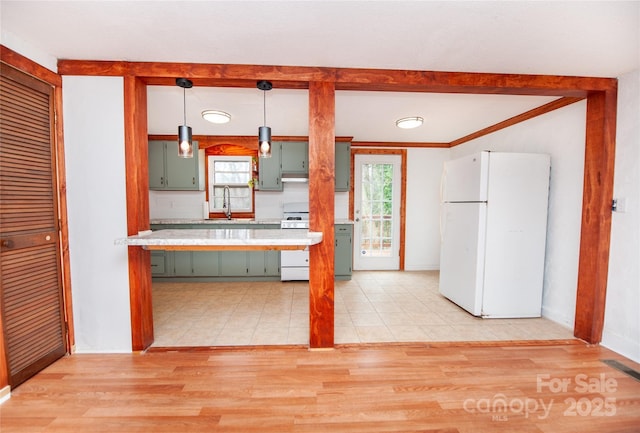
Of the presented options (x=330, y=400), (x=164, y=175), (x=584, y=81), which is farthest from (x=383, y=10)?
(x=164, y=175)

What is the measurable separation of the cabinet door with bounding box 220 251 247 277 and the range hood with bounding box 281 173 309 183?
4.21 feet

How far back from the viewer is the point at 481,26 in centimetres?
150

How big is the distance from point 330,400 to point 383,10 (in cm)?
220

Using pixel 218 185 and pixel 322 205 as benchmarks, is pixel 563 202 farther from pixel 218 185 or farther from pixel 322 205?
pixel 218 185

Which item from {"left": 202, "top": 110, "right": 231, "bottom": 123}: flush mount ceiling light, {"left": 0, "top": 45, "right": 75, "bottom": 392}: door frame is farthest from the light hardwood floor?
{"left": 202, "top": 110, "right": 231, "bottom": 123}: flush mount ceiling light

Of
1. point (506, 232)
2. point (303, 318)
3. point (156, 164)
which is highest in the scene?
point (156, 164)

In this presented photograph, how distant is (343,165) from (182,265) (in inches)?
111

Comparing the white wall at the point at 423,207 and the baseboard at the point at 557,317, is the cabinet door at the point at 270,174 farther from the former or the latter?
the baseboard at the point at 557,317

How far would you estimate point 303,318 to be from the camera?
2662 millimetres

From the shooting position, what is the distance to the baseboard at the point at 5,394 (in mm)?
1529

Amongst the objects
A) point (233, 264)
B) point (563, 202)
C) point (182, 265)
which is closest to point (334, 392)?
point (233, 264)

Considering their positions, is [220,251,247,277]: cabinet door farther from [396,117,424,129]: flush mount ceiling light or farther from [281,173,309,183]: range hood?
[396,117,424,129]: flush mount ceiling light

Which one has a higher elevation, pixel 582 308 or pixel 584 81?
pixel 584 81

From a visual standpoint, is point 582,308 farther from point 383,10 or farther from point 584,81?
point 383,10
